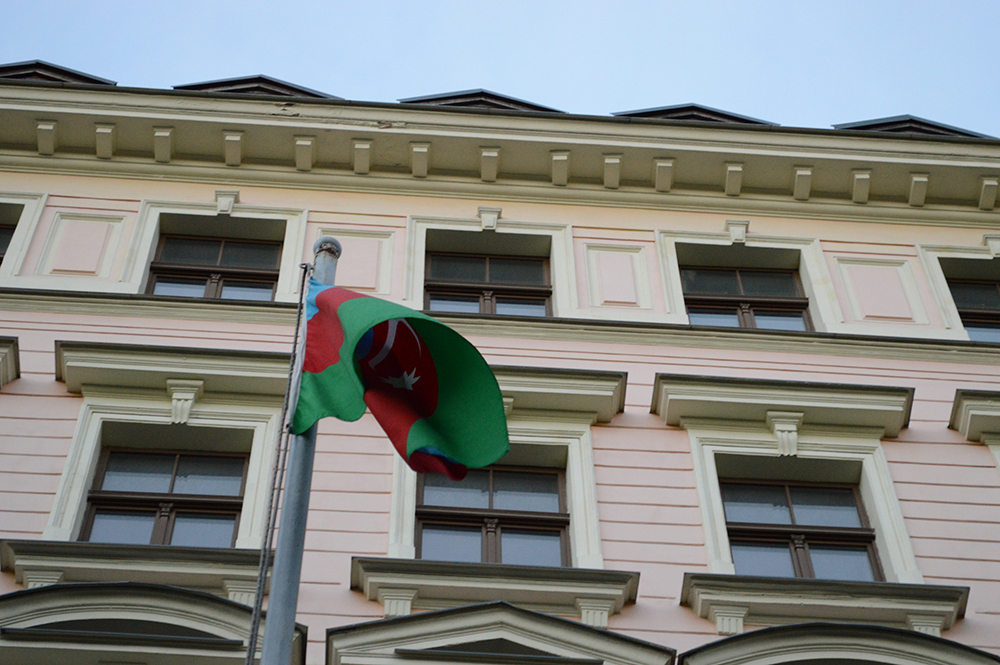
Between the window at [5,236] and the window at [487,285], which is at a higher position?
the window at [5,236]

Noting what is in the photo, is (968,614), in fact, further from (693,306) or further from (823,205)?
(823,205)

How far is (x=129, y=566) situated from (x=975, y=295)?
10.6 m

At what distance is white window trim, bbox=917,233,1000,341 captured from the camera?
45.4 ft

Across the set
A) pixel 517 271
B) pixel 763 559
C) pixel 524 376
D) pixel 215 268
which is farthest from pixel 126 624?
pixel 517 271

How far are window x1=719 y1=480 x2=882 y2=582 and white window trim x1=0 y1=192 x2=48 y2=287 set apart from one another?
8.05 meters

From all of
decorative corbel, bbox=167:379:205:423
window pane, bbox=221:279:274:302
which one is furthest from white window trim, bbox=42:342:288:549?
window pane, bbox=221:279:274:302

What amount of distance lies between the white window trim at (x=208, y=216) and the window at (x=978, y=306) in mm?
7974

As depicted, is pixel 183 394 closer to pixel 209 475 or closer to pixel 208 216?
pixel 209 475

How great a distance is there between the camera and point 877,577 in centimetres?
1095

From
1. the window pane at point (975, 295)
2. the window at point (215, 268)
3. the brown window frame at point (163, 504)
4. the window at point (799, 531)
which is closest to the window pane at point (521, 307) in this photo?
the window at point (215, 268)

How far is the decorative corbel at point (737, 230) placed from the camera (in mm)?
14805

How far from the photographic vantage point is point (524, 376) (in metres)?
12.0

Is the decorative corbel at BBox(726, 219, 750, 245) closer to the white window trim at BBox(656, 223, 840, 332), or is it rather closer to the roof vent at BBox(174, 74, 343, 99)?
the white window trim at BBox(656, 223, 840, 332)

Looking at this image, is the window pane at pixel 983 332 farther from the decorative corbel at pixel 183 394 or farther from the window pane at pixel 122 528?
the window pane at pixel 122 528
